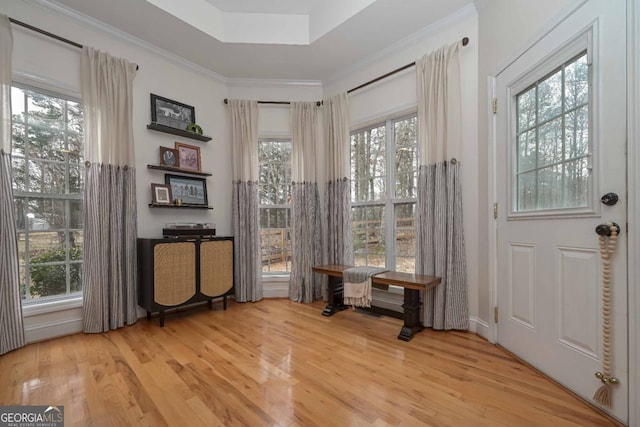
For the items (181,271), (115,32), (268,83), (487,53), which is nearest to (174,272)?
(181,271)

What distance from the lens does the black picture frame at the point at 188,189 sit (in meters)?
3.28

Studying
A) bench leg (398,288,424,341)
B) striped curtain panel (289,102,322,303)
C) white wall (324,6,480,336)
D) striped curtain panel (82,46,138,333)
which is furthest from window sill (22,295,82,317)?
white wall (324,6,480,336)

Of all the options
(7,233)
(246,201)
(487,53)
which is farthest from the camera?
(246,201)

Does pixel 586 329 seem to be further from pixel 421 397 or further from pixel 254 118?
pixel 254 118

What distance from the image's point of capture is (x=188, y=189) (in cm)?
342

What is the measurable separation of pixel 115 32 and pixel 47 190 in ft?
5.65

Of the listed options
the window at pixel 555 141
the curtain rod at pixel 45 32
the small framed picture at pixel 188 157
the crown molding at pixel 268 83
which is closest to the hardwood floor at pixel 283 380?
the window at pixel 555 141

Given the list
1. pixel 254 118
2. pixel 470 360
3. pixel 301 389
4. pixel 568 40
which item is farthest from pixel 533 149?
pixel 254 118

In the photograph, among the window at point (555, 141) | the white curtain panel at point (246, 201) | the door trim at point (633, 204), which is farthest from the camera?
the white curtain panel at point (246, 201)

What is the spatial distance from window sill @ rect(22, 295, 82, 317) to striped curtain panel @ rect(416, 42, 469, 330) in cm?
333

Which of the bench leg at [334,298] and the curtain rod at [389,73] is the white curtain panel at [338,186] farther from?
the bench leg at [334,298]

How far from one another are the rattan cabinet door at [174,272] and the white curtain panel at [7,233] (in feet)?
3.15

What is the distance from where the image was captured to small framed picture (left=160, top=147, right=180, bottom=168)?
3170 mm

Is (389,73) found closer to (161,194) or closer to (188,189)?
(188,189)
